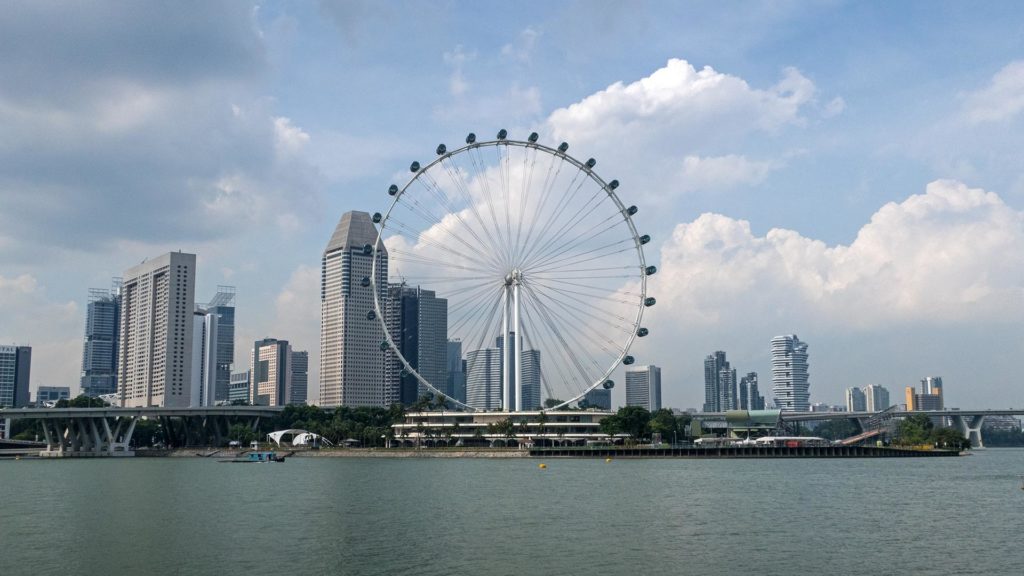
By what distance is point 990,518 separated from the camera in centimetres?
7169

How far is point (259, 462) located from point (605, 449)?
64337 millimetres

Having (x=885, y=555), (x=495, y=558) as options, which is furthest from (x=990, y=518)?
(x=495, y=558)

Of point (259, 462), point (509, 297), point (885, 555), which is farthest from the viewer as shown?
point (259, 462)

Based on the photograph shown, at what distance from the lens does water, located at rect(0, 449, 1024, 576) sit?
5075cm

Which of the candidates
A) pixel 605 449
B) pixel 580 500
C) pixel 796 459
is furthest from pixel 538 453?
pixel 580 500

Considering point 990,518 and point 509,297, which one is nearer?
point 990,518

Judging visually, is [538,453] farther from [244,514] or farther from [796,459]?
[244,514]

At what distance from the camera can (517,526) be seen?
65750 mm

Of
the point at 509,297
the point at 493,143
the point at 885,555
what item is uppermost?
the point at 493,143

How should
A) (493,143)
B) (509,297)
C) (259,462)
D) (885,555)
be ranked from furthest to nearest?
1. (259,462)
2. (509,297)
3. (493,143)
4. (885,555)

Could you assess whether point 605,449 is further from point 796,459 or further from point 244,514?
point 244,514

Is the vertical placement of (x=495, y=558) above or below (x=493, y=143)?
below

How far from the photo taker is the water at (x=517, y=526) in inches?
1998

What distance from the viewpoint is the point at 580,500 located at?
84.0 meters
